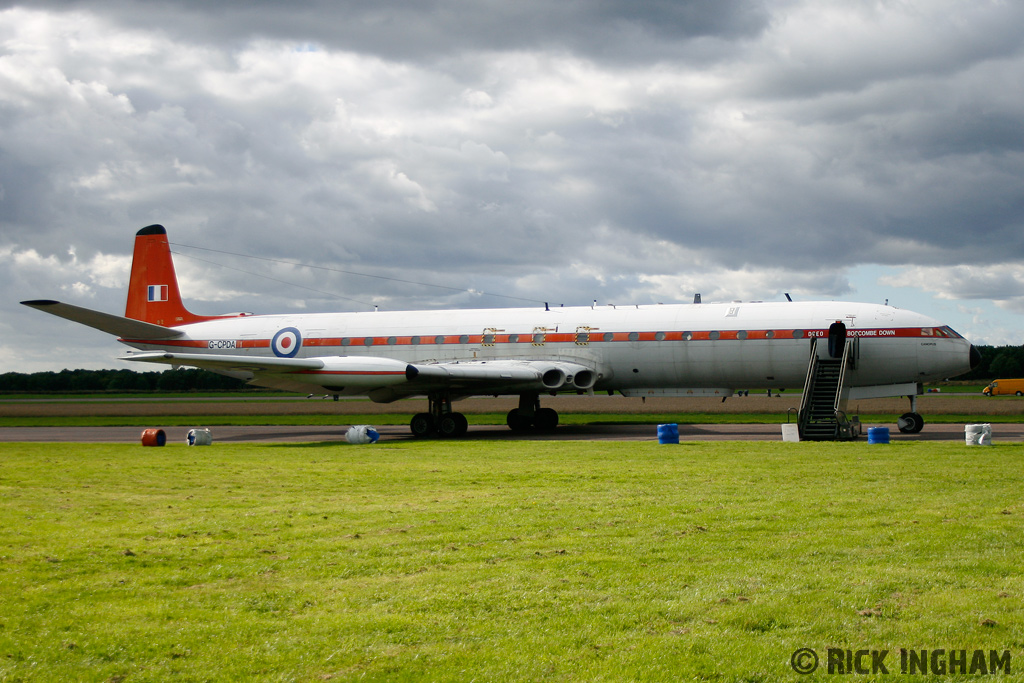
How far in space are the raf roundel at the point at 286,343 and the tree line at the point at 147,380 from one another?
66254mm

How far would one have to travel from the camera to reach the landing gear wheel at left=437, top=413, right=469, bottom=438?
76.3ft

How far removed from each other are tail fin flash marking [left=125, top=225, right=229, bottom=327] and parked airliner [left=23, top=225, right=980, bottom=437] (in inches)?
68.2

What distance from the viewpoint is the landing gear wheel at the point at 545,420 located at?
82.3ft

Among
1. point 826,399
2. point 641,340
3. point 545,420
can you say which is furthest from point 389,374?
point 826,399

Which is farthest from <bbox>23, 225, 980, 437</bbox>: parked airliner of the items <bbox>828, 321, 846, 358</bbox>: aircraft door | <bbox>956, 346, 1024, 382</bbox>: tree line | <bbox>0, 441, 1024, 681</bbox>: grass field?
<bbox>956, 346, 1024, 382</bbox>: tree line

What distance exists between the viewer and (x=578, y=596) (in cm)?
513

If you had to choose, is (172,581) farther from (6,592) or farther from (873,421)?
(873,421)

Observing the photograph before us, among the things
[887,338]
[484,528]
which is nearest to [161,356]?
[484,528]

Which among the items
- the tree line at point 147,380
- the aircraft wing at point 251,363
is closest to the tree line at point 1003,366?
the tree line at point 147,380

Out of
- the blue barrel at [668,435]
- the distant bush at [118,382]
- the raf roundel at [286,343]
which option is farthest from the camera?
the distant bush at [118,382]

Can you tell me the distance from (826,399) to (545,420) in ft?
27.7

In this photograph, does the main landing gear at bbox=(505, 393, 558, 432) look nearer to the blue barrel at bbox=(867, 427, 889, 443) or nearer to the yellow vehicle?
the blue barrel at bbox=(867, 427, 889, 443)

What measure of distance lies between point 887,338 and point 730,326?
12.9 ft

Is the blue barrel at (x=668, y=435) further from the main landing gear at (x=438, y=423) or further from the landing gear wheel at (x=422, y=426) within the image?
the landing gear wheel at (x=422, y=426)
